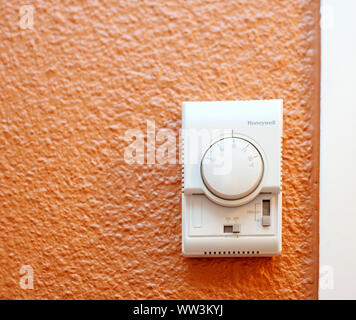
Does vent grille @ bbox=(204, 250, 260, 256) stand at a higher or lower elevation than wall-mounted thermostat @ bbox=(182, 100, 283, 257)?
lower

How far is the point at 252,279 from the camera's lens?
1.31 ft

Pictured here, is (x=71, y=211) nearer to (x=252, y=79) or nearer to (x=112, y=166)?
(x=112, y=166)

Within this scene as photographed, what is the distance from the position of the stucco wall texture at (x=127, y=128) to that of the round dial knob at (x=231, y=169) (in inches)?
2.2

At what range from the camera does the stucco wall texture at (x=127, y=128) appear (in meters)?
0.40

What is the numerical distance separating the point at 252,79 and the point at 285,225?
0.18 m

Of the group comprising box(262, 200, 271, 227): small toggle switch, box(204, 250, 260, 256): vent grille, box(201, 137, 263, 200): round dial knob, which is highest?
box(201, 137, 263, 200): round dial knob

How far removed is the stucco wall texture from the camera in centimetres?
40

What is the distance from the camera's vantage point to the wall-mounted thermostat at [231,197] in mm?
362

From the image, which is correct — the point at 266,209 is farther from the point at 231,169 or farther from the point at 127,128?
the point at 127,128

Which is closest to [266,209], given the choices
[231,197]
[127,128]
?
[231,197]

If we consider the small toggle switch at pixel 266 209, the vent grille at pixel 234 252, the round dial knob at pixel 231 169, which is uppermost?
the round dial knob at pixel 231 169

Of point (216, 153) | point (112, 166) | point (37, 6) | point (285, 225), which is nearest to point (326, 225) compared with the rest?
→ point (285, 225)

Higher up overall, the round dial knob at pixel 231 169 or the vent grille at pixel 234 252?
the round dial knob at pixel 231 169

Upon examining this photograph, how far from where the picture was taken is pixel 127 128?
1.34 feet
